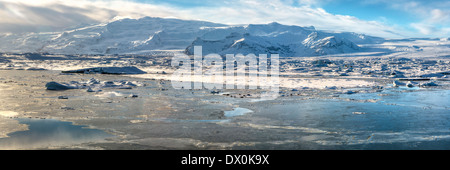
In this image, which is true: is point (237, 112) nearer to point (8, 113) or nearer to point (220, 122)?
point (220, 122)

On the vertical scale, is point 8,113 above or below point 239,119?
above

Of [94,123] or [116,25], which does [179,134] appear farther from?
[116,25]

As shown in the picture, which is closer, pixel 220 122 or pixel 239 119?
pixel 220 122

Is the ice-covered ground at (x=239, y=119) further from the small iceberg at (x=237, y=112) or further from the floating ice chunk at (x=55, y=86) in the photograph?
the floating ice chunk at (x=55, y=86)

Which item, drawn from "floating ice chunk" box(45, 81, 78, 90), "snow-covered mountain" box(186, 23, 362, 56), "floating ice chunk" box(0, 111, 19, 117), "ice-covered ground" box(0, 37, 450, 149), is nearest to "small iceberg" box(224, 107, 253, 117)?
"ice-covered ground" box(0, 37, 450, 149)

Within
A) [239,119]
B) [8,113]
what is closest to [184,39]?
[8,113]

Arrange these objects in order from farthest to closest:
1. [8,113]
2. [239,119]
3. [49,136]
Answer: [8,113], [239,119], [49,136]

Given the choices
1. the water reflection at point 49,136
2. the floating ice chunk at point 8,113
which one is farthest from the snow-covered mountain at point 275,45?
the water reflection at point 49,136
